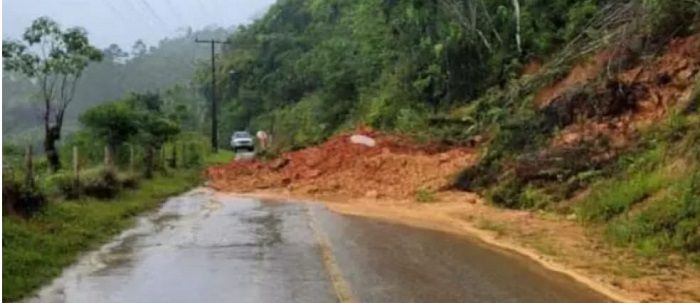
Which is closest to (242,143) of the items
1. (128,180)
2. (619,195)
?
(128,180)

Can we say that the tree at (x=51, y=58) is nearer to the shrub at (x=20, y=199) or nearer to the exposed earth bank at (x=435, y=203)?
the exposed earth bank at (x=435, y=203)

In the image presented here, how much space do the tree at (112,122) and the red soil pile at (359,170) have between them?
11.2 ft

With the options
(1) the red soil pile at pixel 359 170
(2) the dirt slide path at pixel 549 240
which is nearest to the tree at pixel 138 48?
(1) the red soil pile at pixel 359 170

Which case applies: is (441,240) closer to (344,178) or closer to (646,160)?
(646,160)

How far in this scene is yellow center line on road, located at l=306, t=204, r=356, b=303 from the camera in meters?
11.0

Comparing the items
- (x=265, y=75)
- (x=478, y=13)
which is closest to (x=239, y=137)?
(x=265, y=75)

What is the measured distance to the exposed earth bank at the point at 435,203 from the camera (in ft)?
42.1

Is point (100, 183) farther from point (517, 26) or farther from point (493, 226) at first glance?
point (517, 26)

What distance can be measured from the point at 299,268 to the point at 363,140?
19544 millimetres

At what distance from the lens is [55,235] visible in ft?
52.2

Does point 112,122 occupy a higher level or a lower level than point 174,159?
higher

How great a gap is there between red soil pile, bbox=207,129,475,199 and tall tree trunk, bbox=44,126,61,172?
5116mm

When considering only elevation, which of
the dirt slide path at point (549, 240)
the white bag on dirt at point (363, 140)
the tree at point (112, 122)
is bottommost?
the dirt slide path at point (549, 240)

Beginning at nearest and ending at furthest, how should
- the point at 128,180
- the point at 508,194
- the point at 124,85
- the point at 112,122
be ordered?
the point at 508,194 → the point at 128,180 → the point at 112,122 → the point at 124,85
